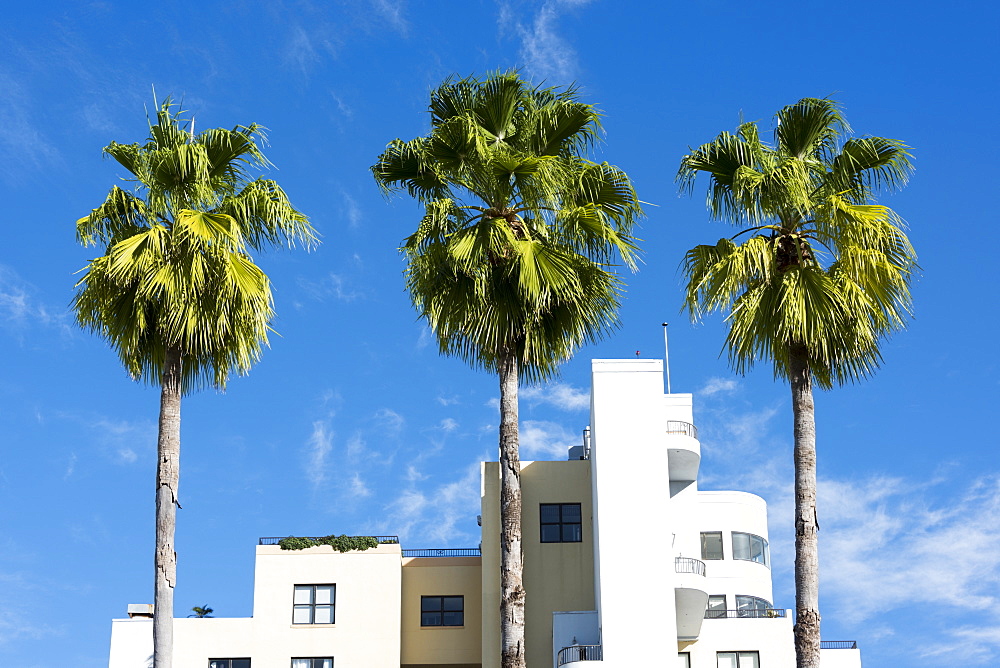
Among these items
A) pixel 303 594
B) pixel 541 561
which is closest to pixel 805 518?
pixel 541 561

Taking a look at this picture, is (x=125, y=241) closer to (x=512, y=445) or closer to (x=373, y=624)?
(x=512, y=445)

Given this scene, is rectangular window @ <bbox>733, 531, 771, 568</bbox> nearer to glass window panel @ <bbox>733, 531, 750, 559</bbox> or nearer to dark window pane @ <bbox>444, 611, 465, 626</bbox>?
glass window panel @ <bbox>733, 531, 750, 559</bbox>

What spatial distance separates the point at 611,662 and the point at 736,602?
35.5ft

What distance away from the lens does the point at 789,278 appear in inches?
982

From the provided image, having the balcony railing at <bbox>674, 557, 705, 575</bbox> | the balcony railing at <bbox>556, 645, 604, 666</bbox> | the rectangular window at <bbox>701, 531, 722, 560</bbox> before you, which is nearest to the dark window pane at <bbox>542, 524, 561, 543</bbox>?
the balcony railing at <bbox>674, 557, 705, 575</bbox>

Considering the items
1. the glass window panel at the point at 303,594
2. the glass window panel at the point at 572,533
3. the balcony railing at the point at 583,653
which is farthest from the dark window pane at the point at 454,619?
the balcony railing at the point at 583,653

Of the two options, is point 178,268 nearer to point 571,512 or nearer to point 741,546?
point 571,512

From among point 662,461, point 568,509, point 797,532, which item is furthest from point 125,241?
point 568,509

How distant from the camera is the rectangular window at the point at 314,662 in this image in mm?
40438

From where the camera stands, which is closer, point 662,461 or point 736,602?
point 662,461

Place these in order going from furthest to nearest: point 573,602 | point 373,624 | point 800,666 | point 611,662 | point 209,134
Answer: point 373,624 < point 573,602 < point 611,662 < point 209,134 < point 800,666

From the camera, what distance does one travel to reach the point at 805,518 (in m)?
23.3

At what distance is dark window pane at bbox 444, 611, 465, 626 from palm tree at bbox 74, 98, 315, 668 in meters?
18.5

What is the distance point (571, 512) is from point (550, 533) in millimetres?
900
